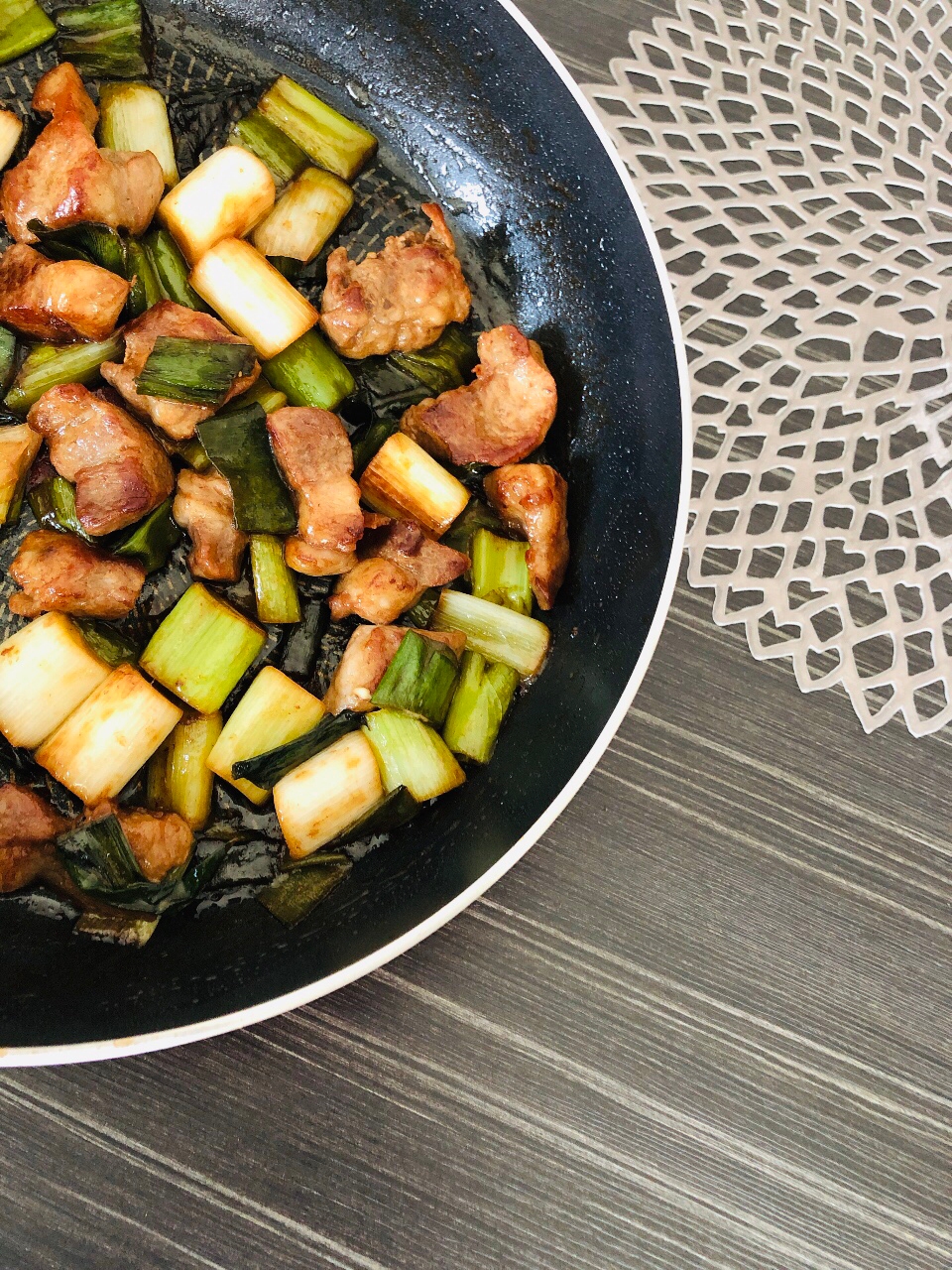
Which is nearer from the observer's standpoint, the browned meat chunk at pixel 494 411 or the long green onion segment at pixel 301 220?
the browned meat chunk at pixel 494 411

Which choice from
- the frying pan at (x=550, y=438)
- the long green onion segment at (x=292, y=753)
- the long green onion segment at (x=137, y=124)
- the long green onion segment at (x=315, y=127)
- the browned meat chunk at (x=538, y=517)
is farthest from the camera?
the long green onion segment at (x=315, y=127)

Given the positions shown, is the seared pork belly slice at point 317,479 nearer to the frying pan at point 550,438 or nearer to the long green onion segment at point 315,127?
the frying pan at point 550,438

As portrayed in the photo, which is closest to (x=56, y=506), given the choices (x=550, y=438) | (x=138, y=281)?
(x=138, y=281)

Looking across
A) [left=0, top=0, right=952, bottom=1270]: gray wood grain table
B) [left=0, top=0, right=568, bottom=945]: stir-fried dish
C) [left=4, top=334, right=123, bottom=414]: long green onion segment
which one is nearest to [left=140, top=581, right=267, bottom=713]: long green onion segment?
[left=0, top=0, right=568, bottom=945]: stir-fried dish

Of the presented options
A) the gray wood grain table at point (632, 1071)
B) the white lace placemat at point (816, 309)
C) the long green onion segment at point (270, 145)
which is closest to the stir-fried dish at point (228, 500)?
the long green onion segment at point (270, 145)

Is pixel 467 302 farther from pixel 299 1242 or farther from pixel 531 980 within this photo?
pixel 299 1242
